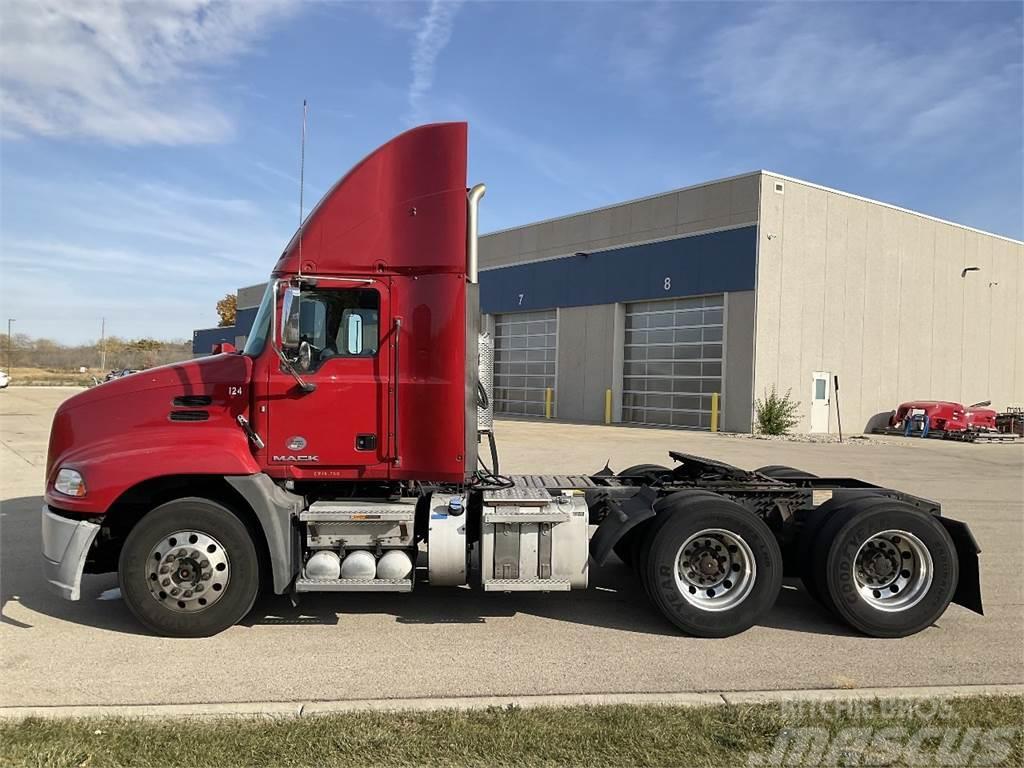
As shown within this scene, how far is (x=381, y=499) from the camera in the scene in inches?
231

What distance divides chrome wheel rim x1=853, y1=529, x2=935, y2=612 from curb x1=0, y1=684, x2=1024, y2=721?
1.05 m

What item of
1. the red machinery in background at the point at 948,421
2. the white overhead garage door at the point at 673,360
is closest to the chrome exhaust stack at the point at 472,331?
the white overhead garage door at the point at 673,360

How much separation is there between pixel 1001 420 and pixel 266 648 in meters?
31.5

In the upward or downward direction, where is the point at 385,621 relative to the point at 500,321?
downward

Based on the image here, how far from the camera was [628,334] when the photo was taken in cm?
3088

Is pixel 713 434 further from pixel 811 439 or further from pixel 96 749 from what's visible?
pixel 96 749

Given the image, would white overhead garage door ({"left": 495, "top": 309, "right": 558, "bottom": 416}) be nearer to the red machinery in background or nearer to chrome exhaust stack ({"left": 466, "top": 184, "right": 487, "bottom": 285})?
the red machinery in background

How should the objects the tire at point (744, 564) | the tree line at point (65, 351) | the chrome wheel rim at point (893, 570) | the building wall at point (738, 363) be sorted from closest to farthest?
the tire at point (744, 564), the chrome wheel rim at point (893, 570), the building wall at point (738, 363), the tree line at point (65, 351)

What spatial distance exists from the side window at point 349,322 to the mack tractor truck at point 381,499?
0.01 metres

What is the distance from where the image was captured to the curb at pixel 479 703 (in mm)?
3986

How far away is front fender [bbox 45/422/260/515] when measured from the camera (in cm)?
522

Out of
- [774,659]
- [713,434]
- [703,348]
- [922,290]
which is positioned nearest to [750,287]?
[703,348]

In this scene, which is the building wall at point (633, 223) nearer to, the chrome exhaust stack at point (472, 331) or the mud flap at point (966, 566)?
the mud flap at point (966, 566)

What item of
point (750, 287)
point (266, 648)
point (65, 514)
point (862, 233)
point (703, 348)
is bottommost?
point (266, 648)
